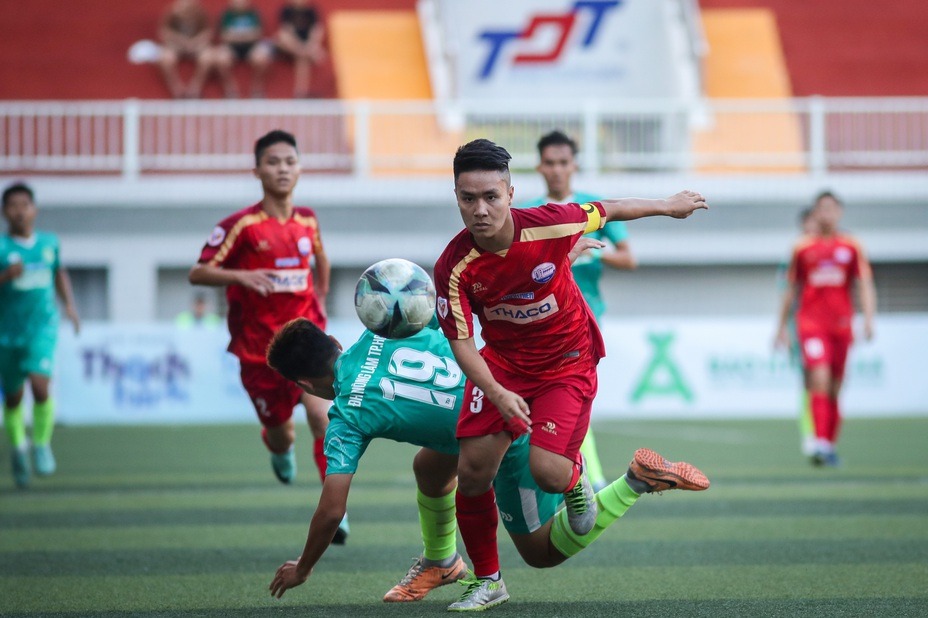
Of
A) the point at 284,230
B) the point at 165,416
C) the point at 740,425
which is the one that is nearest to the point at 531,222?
the point at 284,230

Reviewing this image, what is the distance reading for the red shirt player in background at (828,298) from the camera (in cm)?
1209

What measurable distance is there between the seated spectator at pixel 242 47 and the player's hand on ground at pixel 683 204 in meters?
20.6

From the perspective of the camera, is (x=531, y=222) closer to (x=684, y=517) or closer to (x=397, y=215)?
(x=684, y=517)

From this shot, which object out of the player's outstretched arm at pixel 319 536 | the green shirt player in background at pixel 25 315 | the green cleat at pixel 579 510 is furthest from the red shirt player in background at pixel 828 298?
the player's outstretched arm at pixel 319 536

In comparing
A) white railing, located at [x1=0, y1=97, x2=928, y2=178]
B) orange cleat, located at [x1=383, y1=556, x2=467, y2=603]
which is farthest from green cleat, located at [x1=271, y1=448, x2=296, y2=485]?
white railing, located at [x1=0, y1=97, x2=928, y2=178]

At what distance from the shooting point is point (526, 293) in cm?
527

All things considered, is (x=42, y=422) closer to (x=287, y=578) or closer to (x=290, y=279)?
(x=290, y=279)

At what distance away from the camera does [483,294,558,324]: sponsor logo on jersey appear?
5324 millimetres

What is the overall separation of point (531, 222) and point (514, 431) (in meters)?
0.82

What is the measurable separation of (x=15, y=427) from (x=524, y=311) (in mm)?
6899

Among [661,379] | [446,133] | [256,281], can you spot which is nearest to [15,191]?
[256,281]

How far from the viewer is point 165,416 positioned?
1897cm

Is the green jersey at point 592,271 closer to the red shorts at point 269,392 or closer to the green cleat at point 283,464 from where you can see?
the red shorts at point 269,392

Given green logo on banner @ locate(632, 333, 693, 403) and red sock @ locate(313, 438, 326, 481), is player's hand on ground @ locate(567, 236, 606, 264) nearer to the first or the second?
red sock @ locate(313, 438, 326, 481)
